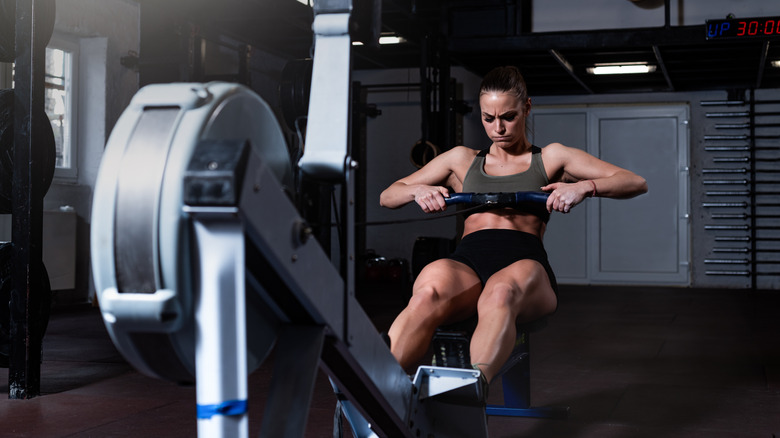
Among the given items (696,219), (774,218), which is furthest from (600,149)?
(774,218)

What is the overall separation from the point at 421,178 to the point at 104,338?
3.03 meters

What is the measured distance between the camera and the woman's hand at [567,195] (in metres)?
1.95

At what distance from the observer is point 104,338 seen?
477 cm

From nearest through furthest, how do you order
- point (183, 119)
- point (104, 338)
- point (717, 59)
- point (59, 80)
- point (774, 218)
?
point (183, 119) < point (104, 338) < point (59, 80) < point (717, 59) < point (774, 218)

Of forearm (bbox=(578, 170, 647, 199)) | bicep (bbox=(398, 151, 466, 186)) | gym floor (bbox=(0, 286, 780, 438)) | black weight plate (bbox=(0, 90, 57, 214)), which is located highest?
black weight plate (bbox=(0, 90, 57, 214))

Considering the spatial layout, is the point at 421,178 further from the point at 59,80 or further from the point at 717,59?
the point at 717,59

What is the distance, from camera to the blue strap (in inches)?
39.6

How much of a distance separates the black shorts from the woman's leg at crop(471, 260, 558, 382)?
56mm

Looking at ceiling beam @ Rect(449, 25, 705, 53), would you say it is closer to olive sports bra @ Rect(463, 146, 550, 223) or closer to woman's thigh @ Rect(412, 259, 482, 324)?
olive sports bra @ Rect(463, 146, 550, 223)

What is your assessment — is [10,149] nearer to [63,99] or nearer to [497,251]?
[497,251]

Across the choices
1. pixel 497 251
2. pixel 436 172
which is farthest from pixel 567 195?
pixel 436 172

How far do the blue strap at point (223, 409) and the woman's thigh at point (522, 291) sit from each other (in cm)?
106

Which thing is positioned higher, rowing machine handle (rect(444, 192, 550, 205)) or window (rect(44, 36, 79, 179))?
window (rect(44, 36, 79, 179))

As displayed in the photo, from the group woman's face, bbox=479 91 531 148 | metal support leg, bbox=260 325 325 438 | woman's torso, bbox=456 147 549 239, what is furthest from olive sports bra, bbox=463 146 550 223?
metal support leg, bbox=260 325 325 438
